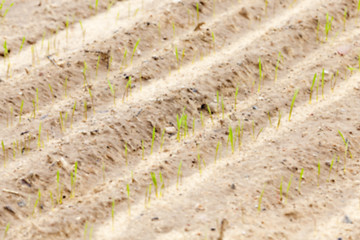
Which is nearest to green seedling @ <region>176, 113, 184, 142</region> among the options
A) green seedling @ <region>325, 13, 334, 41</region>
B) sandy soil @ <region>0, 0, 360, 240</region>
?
sandy soil @ <region>0, 0, 360, 240</region>

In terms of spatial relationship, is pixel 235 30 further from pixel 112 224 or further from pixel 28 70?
pixel 112 224

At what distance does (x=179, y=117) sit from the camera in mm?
3592

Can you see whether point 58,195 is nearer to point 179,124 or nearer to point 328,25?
point 179,124

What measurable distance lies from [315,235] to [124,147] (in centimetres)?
112

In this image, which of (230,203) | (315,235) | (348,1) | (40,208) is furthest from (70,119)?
(348,1)

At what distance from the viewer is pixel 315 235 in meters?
2.81

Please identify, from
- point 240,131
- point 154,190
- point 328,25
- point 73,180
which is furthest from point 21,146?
point 328,25

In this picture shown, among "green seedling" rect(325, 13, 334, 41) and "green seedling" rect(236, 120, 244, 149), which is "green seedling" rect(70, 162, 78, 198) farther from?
"green seedling" rect(325, 13, 334, 41)

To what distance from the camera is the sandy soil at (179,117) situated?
2.92 metres

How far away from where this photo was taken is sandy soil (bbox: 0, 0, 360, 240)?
2918 mm

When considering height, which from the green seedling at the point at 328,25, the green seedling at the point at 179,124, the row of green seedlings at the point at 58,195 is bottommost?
the row of green seedlings at the point at 58,195

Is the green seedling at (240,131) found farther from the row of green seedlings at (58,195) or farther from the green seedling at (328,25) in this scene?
the green seedling at (328,25)

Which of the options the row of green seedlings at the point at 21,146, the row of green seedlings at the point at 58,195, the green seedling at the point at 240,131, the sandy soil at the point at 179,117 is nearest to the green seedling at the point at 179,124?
the sandy soil at the point at 179,117

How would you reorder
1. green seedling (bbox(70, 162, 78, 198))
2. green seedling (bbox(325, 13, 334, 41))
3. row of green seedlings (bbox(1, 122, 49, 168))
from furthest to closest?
green seedling (bbox(325, 13, 334, 41)), row of green seedlings (bbox(1, 122, 49, 168)), green seedling (bbox(70, 162, 78, 198))
